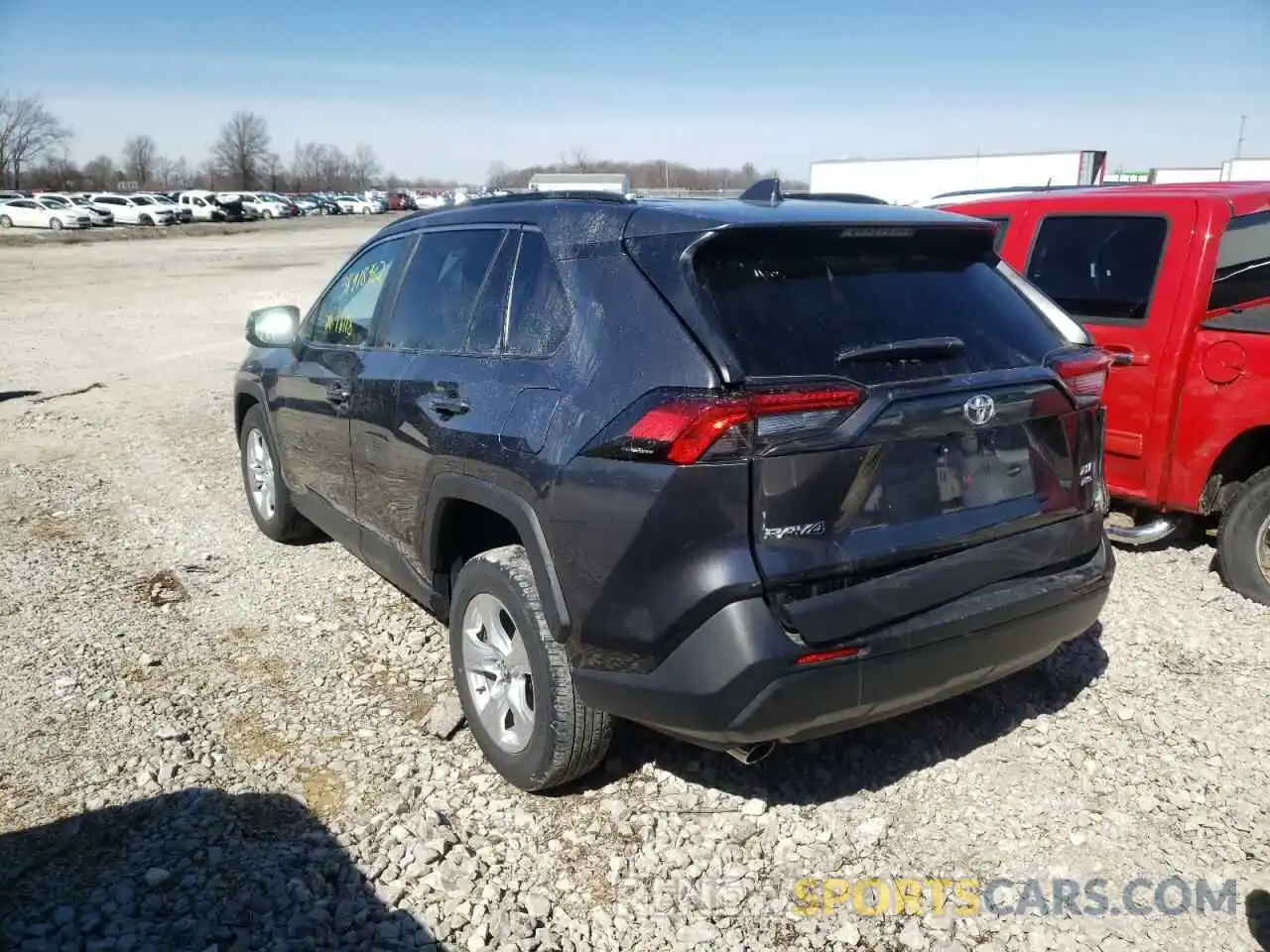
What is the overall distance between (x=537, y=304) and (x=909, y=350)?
1.15m

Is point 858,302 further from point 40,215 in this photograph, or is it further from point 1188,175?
point 40,215

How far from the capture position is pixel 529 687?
3166 mm

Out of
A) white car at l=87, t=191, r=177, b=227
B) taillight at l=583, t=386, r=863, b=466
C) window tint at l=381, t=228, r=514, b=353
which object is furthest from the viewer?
white car at l=87, t=191, r=177, b=227

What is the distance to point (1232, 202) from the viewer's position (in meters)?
4.78

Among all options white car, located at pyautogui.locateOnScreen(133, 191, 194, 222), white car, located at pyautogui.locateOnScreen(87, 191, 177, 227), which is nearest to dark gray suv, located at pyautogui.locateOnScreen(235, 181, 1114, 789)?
white car, located at pyautogui.locateOnScreen(87, 191, 177, 227)

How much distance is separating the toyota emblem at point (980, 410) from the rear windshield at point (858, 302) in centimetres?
11

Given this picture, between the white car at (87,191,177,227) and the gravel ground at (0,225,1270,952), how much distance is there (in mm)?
54571

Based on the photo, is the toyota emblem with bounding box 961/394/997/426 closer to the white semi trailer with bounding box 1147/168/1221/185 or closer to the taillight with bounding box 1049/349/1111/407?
the taillight with bounding box 1049/349/1111/407

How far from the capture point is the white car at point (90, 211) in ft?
158

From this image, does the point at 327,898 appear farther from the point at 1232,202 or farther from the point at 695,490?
the point at 1232,202

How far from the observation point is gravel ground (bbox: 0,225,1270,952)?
266 cm

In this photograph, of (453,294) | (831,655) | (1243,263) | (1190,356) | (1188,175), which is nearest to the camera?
(831,655)

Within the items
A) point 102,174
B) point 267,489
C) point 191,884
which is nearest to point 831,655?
point 191,884

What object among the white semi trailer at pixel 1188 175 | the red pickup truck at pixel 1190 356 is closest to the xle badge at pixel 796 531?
the red pickup truck at pixel 1190 356
